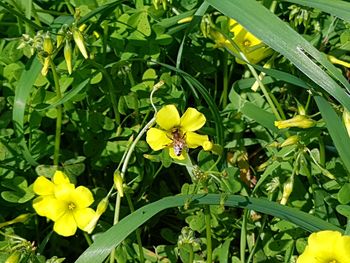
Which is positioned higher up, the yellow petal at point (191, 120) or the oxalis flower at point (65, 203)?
the yellow petal at point (191, 120)

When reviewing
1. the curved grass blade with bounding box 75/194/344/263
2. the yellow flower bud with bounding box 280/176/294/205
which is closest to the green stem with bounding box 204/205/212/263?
the curved grass blade with bounding box 75/194/344/263

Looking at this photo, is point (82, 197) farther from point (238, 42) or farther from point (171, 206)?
point (238, 42)

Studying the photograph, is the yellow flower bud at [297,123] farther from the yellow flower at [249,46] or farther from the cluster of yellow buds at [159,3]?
the cluster of yellow buds at [159,3]

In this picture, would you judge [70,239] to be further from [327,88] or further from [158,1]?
[327,88]

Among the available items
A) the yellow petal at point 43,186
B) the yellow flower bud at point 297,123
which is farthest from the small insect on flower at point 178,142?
the yellow petal at point 43,186

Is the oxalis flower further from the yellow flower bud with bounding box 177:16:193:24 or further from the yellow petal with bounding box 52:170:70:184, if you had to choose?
the yellow flower bud with bounding box 177:16:193:24

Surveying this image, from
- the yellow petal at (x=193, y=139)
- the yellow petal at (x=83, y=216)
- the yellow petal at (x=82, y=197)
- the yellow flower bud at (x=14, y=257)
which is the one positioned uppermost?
the yellow petal at (x=193, y=139)

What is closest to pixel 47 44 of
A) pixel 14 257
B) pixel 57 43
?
pixel 57 43
